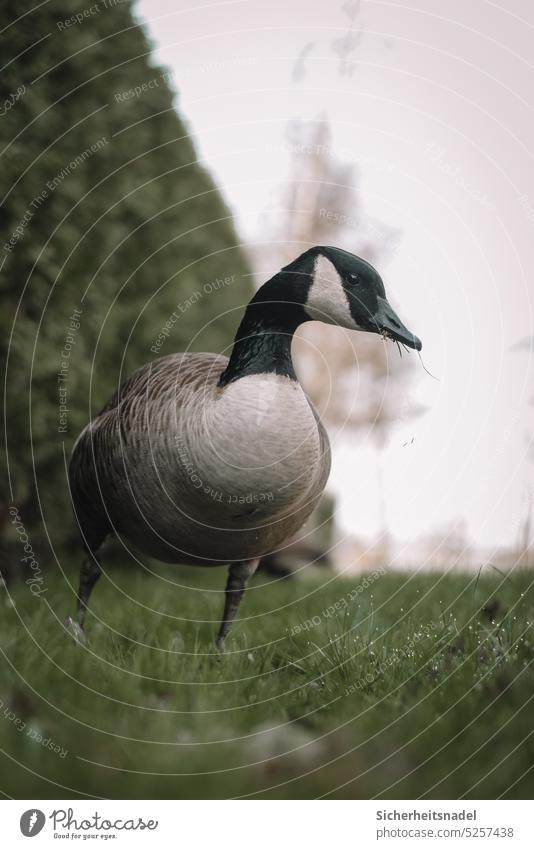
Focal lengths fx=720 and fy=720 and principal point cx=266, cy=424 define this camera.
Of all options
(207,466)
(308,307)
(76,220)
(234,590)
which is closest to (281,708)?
(234,590)

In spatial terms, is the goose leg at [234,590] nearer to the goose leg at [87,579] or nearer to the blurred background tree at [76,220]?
the goose leg at [87,579]

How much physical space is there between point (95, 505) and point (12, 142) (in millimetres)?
2307

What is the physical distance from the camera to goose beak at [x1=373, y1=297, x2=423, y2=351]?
2703 millimetres

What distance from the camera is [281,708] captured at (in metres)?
2.47

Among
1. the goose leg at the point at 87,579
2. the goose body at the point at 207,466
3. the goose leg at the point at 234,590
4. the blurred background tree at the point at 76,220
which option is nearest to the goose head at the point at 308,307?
the goose body at the point at 207,466

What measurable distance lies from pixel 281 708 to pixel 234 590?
0.77 m

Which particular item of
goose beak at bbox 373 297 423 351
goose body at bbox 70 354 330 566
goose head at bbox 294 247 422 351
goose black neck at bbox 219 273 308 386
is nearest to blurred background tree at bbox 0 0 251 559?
goose body at bbox 70 354 330 566

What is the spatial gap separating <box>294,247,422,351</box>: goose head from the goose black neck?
8cm

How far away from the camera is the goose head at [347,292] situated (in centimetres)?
281

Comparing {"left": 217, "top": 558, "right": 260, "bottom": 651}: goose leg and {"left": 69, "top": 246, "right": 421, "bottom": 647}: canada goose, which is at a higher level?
{"left": 69, "top": 246, "right": 421, "bottom": 647}: canada goose

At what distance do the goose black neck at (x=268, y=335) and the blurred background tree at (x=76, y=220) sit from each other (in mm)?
1247

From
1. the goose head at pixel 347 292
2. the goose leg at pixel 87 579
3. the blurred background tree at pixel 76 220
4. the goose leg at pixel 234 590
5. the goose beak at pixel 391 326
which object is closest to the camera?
the goose beak at pixel 391 326

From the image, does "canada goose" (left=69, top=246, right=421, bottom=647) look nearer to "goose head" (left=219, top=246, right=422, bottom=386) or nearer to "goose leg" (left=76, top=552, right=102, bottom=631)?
"goose head" (left=219, top=246, right=422, bottom=386)

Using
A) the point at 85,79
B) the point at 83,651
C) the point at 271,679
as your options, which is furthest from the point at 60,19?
the point at 271,679
